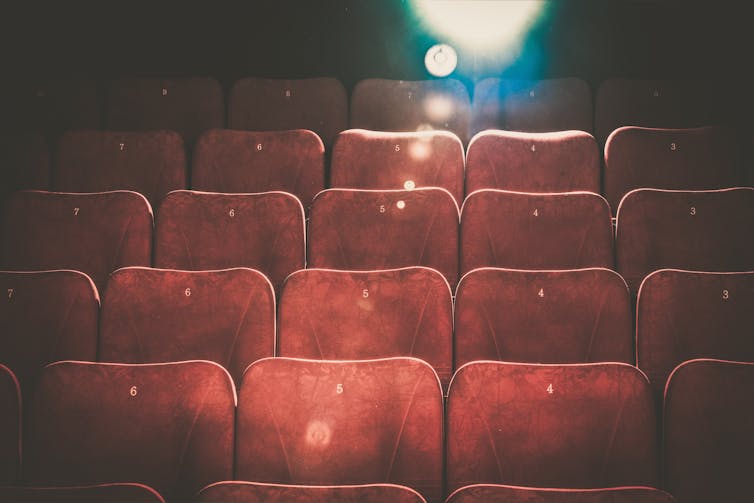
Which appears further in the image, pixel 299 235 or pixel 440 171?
pixel 440 171

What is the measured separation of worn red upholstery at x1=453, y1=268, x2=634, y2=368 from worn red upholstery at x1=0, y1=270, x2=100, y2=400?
11.7 inches

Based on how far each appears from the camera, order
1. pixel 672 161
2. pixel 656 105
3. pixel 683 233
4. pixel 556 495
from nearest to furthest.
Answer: pixel 556 495 < pixel 683 233 < pixel 672 161 < pixel 656 105

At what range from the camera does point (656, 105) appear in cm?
90

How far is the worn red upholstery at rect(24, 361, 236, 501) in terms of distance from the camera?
0.46 meters

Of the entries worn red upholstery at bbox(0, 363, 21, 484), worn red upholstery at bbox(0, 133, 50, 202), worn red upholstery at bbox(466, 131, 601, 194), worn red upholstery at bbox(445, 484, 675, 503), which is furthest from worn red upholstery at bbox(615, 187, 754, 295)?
worn red upholstery at bbox(0, 133, 50, 202)

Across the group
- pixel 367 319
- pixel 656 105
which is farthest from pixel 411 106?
pixel 367 319

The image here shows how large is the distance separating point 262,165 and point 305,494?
1.49 feet

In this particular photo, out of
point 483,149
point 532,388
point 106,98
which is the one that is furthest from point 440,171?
point 106,98

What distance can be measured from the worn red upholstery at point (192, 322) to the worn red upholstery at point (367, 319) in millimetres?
20

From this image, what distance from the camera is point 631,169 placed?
0.77 meters

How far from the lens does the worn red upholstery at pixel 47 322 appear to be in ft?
1.81

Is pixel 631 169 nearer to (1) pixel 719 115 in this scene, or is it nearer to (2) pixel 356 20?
(1) pixel 719 115

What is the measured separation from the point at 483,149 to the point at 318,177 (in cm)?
19

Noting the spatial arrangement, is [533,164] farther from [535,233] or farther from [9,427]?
[9,427]
